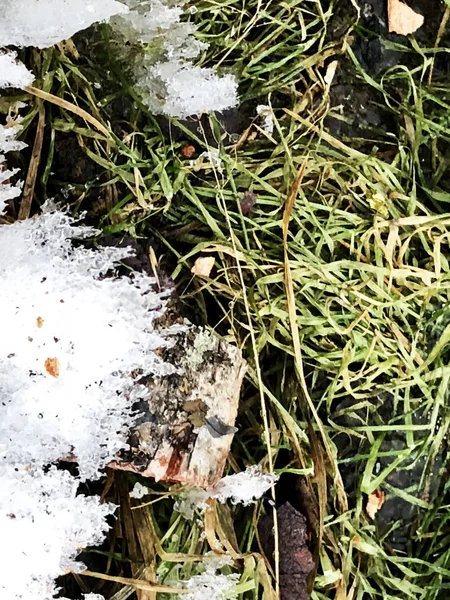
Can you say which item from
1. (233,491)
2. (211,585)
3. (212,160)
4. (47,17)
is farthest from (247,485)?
(47,17)

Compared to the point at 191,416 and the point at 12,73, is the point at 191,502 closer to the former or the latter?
the point at 191,416

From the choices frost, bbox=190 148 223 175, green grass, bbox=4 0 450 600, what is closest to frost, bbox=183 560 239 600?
green grass, bbox=4 0 450 600

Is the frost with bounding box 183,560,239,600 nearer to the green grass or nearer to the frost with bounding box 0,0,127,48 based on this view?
the green grass

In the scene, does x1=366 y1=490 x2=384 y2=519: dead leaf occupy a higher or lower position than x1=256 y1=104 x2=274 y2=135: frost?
lower

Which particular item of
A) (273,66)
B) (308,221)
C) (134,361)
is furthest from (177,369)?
(273,66)

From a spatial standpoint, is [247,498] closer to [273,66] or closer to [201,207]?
[201,207]

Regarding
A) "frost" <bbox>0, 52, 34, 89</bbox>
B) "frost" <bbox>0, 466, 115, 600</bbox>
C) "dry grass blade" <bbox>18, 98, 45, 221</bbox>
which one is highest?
"frost" <bbox>0, 52, 34, 89</bbox>
